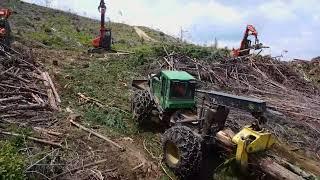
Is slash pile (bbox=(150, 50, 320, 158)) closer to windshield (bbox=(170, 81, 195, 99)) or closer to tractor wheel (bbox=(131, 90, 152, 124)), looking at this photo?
windshield (bbox=(170, 81, 195, 99))

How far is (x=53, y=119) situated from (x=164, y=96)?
3.90 metres

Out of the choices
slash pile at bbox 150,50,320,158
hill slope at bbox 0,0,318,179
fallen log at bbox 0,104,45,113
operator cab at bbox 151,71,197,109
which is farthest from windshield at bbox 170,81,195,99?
fallen log at bbox 0,104,45,113

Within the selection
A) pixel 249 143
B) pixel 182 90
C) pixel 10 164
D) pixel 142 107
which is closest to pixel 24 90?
pixel 142 107

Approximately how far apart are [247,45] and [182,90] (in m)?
15.6

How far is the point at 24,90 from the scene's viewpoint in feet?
55.9

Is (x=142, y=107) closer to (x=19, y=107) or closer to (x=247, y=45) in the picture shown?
(x=19, y=107)

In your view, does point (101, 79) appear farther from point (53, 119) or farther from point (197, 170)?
point (197, 170)

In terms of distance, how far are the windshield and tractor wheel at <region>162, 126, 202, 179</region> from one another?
1846mm

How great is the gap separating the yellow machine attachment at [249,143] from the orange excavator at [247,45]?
17.4 metres

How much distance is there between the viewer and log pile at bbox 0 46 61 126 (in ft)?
49.4

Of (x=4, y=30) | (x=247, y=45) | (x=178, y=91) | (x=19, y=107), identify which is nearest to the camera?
(x=178, y=91)

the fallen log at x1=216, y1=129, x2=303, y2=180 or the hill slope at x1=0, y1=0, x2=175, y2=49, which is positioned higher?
the hill slope at x1=0, y1=0, x2=175, y2=49

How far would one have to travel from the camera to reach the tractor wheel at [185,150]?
12.0 m

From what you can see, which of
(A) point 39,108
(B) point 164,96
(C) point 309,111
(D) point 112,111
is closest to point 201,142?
(B) point 164,96
